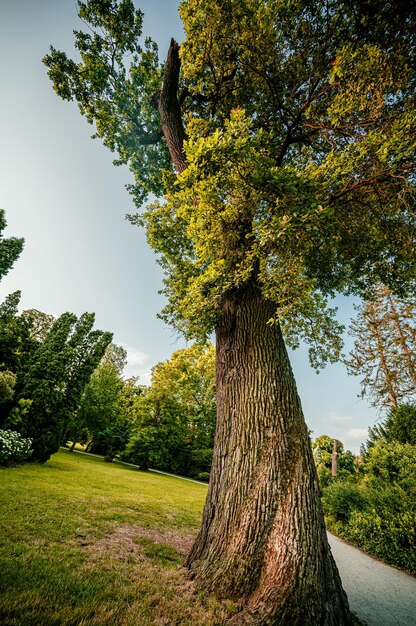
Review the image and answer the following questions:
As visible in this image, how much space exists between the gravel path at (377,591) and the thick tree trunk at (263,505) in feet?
6.14

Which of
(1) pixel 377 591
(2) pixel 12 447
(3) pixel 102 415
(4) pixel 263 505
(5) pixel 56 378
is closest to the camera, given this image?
(4) pixel 263 505

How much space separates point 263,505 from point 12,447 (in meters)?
9.66

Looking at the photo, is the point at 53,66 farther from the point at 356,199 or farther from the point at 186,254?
the point at 356,199

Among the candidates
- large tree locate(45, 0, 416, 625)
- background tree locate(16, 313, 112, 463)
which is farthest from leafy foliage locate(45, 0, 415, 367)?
background tree locate(16, 313, 112, 463)

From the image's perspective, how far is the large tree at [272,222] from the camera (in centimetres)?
319

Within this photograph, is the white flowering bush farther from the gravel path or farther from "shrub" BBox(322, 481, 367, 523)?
"shrub" BBox(322, 481, 367, 523)

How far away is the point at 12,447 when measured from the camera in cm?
894

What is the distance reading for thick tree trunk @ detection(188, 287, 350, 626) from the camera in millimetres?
2812

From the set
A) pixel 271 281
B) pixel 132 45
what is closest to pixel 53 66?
pixel 132 45

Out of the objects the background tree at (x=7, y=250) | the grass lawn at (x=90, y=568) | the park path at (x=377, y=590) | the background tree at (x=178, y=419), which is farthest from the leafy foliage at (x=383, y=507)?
the background tree at (x=7, y=250)

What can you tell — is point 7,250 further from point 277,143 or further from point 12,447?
point 277,143

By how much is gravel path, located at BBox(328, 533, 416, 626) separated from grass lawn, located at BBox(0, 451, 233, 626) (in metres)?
2.95

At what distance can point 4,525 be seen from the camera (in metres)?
3.96

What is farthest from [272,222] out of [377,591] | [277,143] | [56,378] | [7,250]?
[7,250]
